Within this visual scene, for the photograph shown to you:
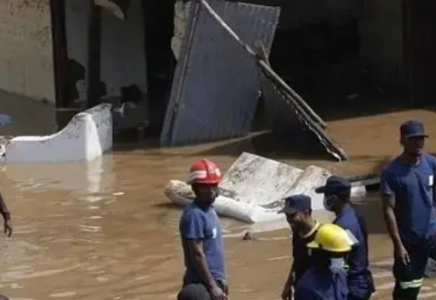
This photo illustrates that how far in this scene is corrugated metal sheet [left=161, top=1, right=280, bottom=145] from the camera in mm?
17781

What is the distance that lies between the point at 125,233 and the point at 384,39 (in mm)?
11689

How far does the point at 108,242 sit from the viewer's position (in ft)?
39.3

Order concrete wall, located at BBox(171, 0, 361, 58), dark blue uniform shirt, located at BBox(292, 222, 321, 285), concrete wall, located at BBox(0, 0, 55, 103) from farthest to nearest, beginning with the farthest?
1. concrete wall, located at BBox(171, 0, 361, 58)
2. concrete wall, located at BBox(0, 0, 55, 103)
3. dark blue uniform shirt, located at BBox(292, 222, 321, 285)

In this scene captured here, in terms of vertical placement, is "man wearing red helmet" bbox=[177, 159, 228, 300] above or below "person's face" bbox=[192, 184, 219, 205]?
below

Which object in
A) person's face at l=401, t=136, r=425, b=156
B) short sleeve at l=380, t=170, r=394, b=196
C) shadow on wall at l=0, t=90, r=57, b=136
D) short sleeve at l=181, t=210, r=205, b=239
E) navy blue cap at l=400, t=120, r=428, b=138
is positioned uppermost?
navy blue cap at l=400, t=120, r=428, b=138

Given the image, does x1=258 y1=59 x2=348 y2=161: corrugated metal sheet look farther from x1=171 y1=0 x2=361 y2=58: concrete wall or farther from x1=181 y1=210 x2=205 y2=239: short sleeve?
x1=181 y1=210 x2=205 y2=239: short sleeve

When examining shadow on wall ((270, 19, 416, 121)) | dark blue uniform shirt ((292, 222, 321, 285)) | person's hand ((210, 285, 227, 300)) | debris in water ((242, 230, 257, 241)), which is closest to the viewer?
dark blue uniform shirt ((292, 222, 321, 285))

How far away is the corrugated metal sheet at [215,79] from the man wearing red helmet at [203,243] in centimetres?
1060

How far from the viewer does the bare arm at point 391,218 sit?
7.68m

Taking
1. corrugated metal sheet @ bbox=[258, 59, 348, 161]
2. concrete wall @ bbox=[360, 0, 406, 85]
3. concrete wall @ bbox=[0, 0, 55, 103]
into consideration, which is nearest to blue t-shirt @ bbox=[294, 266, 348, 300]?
corrugated metal sheet @ bbox=[258, 59, 348, 161]

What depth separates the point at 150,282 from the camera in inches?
408

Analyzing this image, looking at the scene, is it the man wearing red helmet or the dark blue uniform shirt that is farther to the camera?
the man wearing red helmet

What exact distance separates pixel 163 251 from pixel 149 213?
1742 millimetres

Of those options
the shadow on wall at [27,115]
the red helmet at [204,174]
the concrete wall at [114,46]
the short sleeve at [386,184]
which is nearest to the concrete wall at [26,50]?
the shadow on wall at [27,115]
